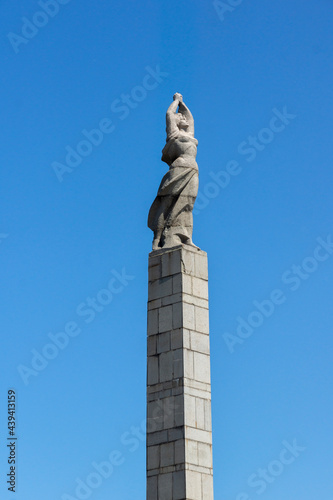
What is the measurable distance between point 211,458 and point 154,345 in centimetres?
268

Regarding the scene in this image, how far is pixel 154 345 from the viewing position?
61.0 ft

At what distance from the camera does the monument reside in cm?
1731

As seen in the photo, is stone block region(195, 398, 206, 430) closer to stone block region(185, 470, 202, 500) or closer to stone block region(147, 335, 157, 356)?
stone block region(185, 470, 202, 500)

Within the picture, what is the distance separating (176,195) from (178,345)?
145 inches

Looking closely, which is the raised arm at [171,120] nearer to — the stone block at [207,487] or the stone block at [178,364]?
the stone block at [178,364]

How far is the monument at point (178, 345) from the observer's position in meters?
17.3

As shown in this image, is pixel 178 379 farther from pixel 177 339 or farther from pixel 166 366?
pixel 177 339

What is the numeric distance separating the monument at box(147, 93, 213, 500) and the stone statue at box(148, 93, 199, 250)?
0.02 metres

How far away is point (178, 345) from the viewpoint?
18.0 meters

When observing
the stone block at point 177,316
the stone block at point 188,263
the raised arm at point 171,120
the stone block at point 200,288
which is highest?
the raised arm at point 171,120

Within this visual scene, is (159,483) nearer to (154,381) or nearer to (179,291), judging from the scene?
(154,381)

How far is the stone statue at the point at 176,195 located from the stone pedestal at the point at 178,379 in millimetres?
553

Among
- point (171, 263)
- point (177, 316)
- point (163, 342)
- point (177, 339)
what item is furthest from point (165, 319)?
point (171, 263)

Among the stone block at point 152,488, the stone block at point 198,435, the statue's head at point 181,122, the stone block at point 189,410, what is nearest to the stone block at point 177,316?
the stone block at point 189,410
